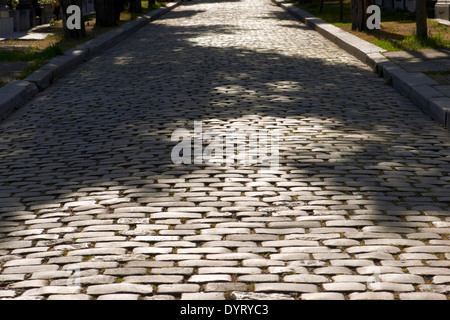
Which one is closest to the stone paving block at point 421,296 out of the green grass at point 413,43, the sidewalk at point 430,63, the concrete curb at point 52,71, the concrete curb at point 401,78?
the concrete curb at point 401,78

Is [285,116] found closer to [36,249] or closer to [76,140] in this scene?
[76,140]

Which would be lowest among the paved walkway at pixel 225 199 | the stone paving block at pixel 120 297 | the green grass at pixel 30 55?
the paved walkway at pixel 225 199

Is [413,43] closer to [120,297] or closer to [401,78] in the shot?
[401,78]

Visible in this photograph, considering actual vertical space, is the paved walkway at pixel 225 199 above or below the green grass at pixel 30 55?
below

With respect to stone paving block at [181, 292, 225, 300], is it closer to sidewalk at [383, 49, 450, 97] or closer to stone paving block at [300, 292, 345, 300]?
stone paving block at [300, 292, 345, 300]

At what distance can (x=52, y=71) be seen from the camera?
12.2m

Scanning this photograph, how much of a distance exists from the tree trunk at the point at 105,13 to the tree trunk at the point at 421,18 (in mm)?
10665

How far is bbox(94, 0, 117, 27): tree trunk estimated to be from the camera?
21.2 meters

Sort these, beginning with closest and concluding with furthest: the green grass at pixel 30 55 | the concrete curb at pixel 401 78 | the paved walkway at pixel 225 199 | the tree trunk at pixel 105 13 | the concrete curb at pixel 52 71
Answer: the paved walkway at pixel 225 199
the concrete curb at pixel 401 78
the concrete curb at pixel 52 71
the green grass at pixel 30 55
the tree trunk at pixel 105 13

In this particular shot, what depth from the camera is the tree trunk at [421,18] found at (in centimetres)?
1402

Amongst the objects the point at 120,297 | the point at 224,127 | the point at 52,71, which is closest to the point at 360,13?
the point at 52,71

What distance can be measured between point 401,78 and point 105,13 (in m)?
13.2

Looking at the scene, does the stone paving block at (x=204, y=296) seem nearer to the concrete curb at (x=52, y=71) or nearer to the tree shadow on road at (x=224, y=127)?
the tree shadow on road at (x=224, y=127)

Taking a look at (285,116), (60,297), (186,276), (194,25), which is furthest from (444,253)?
(194,25)
